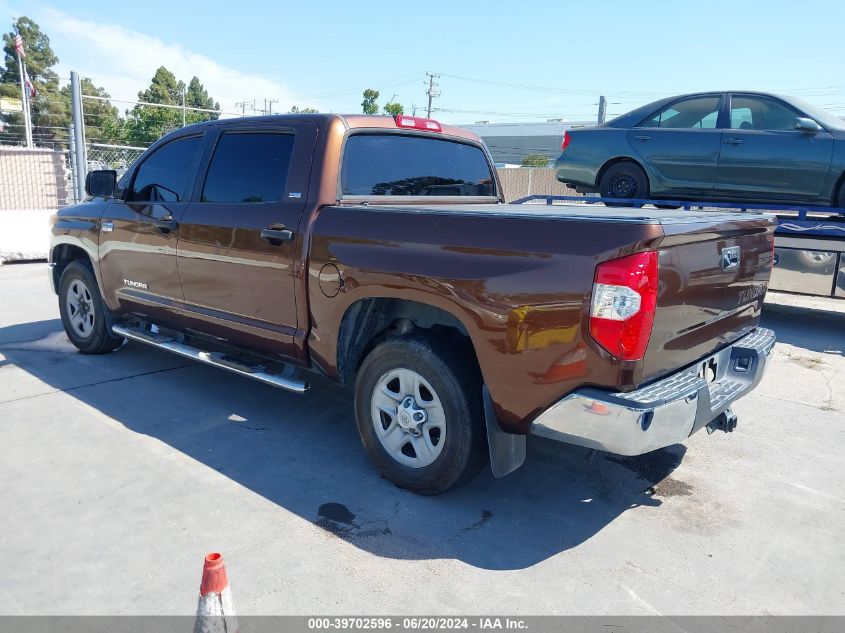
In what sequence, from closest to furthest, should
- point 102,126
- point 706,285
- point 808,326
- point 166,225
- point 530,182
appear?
point 706,285 → point 166,225 → point 808,326 → point 530,182 → point 102,126

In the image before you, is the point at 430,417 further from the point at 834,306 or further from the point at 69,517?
the point at 834,306

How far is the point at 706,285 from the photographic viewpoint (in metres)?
3.21

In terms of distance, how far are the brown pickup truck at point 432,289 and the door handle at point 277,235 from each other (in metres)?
0.01

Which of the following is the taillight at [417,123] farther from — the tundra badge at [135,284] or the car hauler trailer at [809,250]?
the car hauler trailer at [809,250]

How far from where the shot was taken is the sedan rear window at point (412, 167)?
4.18m

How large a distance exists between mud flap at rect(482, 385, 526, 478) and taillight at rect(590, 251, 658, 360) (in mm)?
675

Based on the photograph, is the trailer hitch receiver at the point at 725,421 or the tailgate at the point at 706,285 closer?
the tailgate at the point at 706,285

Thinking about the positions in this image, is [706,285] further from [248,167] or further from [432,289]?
[248,167]

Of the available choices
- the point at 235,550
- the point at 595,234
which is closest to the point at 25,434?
the point at 235,550

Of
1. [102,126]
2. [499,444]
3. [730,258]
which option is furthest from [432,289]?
[102,126]

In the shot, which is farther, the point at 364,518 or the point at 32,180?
the point at 32,180

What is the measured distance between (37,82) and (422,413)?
6596 cm

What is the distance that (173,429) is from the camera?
14.6ft

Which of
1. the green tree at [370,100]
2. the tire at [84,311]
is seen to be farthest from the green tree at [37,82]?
the tire at [84,311]
